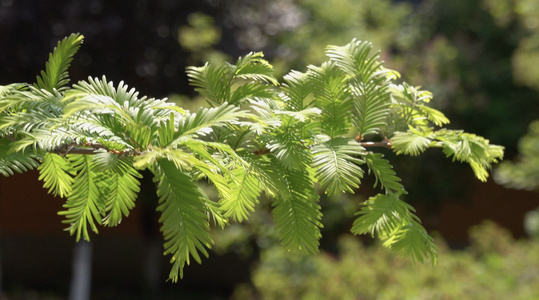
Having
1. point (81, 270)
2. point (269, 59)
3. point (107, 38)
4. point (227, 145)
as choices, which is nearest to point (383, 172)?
point (227, 145)

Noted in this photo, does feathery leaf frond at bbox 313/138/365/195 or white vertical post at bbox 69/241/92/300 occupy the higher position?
white vertical post at bbox 69/241/92/300

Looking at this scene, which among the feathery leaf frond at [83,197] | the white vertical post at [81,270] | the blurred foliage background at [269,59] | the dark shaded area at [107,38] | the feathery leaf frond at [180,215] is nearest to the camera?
the feathery leaf frond at [180,215]

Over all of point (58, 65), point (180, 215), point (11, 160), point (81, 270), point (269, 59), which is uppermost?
point (269, 59)

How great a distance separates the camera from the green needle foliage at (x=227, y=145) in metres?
0.87

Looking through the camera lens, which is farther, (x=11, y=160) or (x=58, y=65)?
(x=58, y=65)

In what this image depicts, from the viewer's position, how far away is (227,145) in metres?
0.89

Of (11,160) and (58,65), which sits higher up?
(58,65)

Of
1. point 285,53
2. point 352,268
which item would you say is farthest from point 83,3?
point 352,268

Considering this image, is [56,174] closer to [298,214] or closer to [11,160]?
[11,160]

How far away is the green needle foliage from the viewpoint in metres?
0.87

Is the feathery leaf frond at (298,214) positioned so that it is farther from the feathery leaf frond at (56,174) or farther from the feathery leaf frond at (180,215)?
the feathery leaf frond at (56,174)

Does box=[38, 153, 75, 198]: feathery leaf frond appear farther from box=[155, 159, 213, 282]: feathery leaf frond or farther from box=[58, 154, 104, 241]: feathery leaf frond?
box=[155, 159, 213, 282]: feathery leaf frond

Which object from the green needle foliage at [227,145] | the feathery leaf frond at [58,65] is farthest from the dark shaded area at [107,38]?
the green needle foliage at [227,145]

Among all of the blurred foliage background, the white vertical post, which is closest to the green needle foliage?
the blurred foliage background
